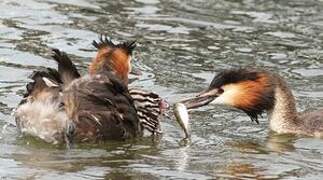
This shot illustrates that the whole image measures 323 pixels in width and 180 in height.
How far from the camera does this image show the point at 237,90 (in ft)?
32.1

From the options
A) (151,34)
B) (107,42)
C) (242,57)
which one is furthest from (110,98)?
(151,34)

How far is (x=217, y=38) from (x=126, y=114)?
5.05 meters

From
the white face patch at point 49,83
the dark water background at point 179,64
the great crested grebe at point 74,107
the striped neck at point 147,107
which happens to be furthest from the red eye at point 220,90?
the white face patch at point 49,83

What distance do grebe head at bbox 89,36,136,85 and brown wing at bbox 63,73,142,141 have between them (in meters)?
0.67

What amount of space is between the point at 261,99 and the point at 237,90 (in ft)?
1.11

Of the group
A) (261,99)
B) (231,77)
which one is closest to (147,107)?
(231,77)

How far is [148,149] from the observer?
30.1 ft

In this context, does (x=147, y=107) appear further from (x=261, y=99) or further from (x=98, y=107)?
(x=261, y=99)

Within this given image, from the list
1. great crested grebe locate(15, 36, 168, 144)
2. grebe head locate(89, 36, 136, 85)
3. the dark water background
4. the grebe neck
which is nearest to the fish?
the dark water background

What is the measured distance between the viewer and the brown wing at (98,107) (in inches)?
349

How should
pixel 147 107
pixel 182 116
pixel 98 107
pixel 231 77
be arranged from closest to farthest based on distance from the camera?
pixel 98 107 → pixel 182 116 → pixel 231 77 → pixel 147 107

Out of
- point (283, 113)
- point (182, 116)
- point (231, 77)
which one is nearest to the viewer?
point (182, 116)

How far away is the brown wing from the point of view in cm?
886

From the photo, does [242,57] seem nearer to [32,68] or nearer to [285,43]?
[285,43]
